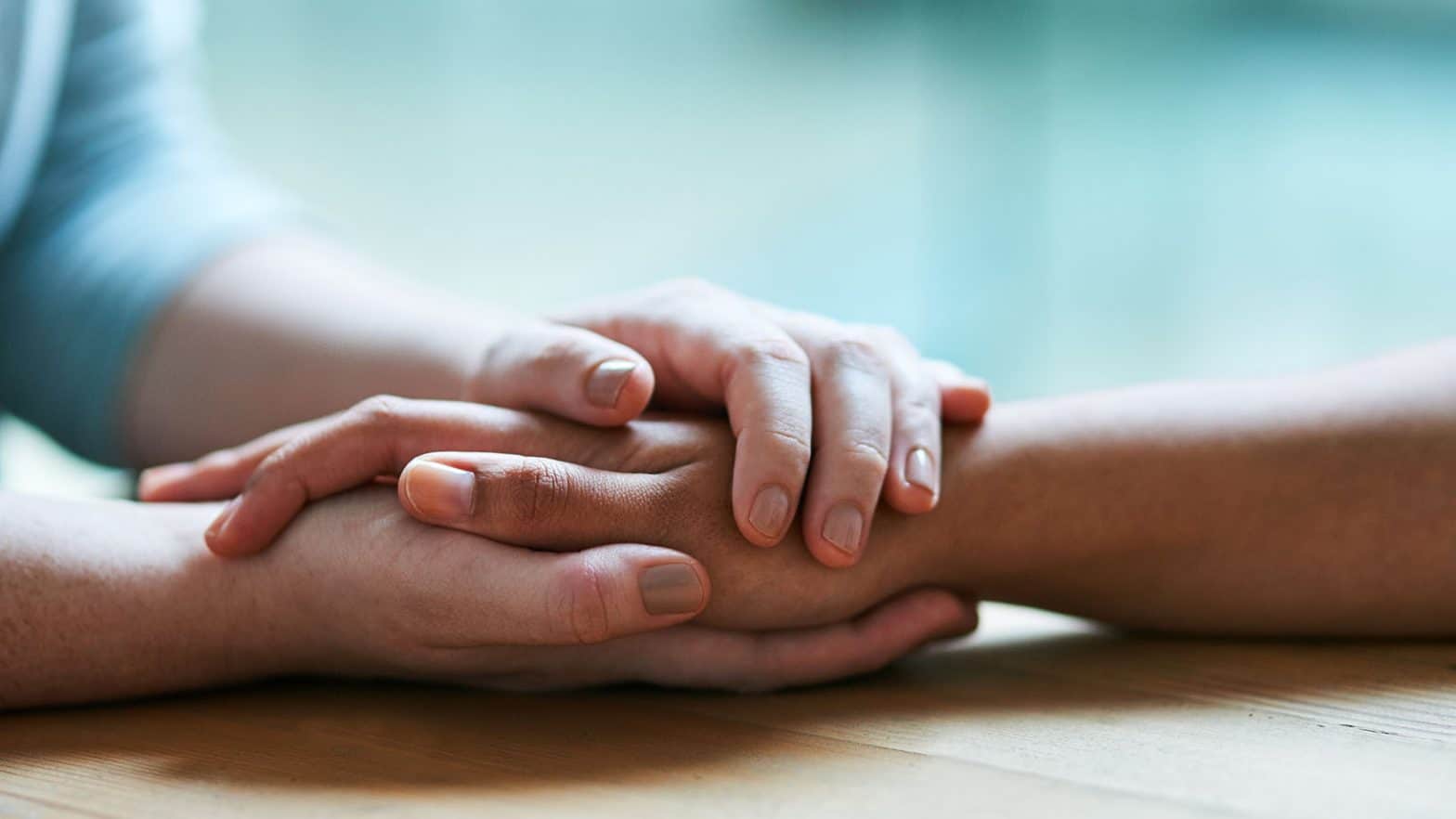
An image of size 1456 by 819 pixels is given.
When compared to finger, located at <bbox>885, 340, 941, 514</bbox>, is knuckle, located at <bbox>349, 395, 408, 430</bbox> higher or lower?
lower

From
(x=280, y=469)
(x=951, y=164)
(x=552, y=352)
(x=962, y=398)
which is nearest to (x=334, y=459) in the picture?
(x=280, y=469)

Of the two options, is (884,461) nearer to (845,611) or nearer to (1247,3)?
(845,611)

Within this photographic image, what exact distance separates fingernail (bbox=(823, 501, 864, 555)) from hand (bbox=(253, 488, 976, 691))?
2.4 inches

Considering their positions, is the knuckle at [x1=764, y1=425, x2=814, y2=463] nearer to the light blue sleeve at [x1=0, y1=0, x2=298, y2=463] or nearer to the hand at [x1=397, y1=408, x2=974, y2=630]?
the hand at [x1=397, y1=408, x2=974, y2=630]

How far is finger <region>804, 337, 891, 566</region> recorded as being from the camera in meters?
0.61

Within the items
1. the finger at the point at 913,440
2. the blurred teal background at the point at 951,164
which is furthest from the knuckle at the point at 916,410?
the blurred teal background at the point at 951,164

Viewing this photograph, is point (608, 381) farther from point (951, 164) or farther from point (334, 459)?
point (951, 164)

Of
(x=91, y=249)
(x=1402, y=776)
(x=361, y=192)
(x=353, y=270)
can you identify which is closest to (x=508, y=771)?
(x=1402, y=776)

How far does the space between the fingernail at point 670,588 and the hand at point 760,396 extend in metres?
0.05

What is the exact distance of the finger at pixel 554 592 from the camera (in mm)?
554

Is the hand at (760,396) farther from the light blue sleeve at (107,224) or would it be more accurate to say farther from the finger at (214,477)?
the light blue sleeve at (107,224)

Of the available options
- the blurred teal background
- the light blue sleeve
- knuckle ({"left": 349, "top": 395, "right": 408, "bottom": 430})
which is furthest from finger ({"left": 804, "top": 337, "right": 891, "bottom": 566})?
the blurred teal background

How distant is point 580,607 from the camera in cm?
55

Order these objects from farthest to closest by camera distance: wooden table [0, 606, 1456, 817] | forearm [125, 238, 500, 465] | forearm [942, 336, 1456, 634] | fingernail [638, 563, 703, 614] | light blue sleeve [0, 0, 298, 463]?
light blue sleeve [0, 0, 298, 463] → forearm [125, 238, 500, 465] → forearm [942, 336, 1456, 634] → fingernail [638, 563, 703, 614] → wooden table [0, 606, 1456, 817]
